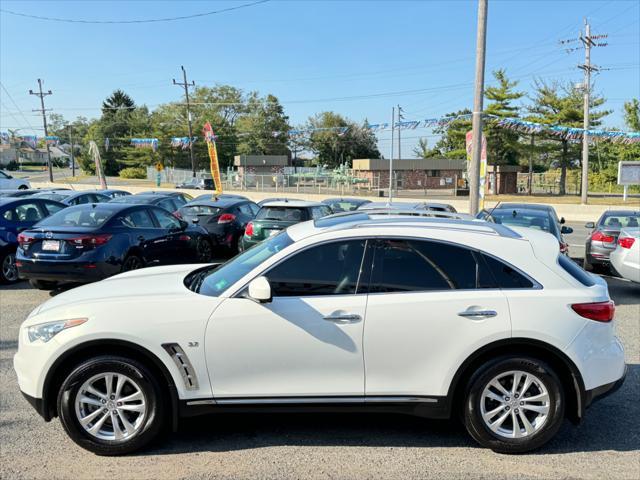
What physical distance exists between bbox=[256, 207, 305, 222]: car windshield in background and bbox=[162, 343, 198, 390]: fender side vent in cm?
755

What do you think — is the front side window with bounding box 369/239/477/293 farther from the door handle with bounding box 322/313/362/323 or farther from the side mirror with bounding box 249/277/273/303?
the side mirror with bounding box 249/277/273/303

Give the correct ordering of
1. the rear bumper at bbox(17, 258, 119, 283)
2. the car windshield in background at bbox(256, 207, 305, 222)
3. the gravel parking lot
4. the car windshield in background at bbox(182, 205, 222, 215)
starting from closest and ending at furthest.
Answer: the gravel parking lot → the rear bumper at bbox(17, 258, 119, 283) → the car windshield in background at bbox(256, 207, 305, 222) → the car windshield in background at bbox(182, 205, 222, 215)

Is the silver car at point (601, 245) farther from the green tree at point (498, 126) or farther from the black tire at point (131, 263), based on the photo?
the green tree at point (498, 126)

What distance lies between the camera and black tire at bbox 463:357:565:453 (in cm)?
367

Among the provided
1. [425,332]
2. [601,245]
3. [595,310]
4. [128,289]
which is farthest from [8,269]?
[601,245]

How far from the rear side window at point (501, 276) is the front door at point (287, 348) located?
2.90 feet

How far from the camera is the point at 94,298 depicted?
383 centimetres

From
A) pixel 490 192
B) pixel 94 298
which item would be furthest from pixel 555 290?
pixel 490 192

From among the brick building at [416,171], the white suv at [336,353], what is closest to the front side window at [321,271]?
the white suv at [336,353]

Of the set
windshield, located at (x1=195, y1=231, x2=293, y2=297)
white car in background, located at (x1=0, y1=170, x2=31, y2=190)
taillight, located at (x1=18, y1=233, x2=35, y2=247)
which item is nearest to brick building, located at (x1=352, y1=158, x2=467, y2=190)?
white car in background, located at (x1=0, y1=170, x2=31, y2=190)

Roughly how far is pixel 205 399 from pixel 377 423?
1.39 m

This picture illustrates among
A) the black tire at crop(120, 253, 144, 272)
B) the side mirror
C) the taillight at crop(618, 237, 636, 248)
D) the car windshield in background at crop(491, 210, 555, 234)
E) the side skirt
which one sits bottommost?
the side skirt

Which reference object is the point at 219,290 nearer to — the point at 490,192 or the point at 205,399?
the point at 205,399

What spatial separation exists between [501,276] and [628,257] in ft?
19.6
